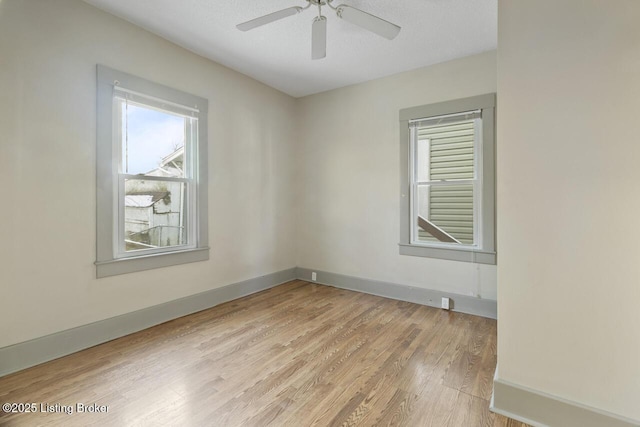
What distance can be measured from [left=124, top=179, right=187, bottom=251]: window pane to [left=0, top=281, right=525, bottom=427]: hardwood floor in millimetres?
859

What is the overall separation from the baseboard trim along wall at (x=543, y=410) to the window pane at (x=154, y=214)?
10.2ft

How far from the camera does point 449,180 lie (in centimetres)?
347

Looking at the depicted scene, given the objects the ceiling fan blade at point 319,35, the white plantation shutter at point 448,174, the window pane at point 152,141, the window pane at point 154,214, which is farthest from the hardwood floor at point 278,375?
the ceiling fan blade at point 319,35

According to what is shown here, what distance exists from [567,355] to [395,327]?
150 cm

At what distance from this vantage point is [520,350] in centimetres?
172

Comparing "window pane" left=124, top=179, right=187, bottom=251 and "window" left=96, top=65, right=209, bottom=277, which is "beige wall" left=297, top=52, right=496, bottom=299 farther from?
"window pane" left=124, top=179, right=187, bottom=251

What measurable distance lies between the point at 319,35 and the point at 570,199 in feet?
6.58

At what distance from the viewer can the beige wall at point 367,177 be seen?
335 cm

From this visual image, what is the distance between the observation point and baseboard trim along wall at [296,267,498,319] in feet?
10.6

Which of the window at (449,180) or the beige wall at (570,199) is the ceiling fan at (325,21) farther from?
the window at (449,180)

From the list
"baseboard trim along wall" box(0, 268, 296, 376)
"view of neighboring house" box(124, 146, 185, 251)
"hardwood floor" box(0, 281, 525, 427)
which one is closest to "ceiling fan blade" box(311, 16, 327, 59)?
"view of neighboring house" box(124, 146, 185, 251)

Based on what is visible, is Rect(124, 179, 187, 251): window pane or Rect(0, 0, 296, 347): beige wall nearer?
Rect(0, 0, 296, 347): beige wall

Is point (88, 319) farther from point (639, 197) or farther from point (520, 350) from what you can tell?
point (639, 197)

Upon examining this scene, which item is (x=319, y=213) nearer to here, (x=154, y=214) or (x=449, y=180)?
(x=449, y=180)
